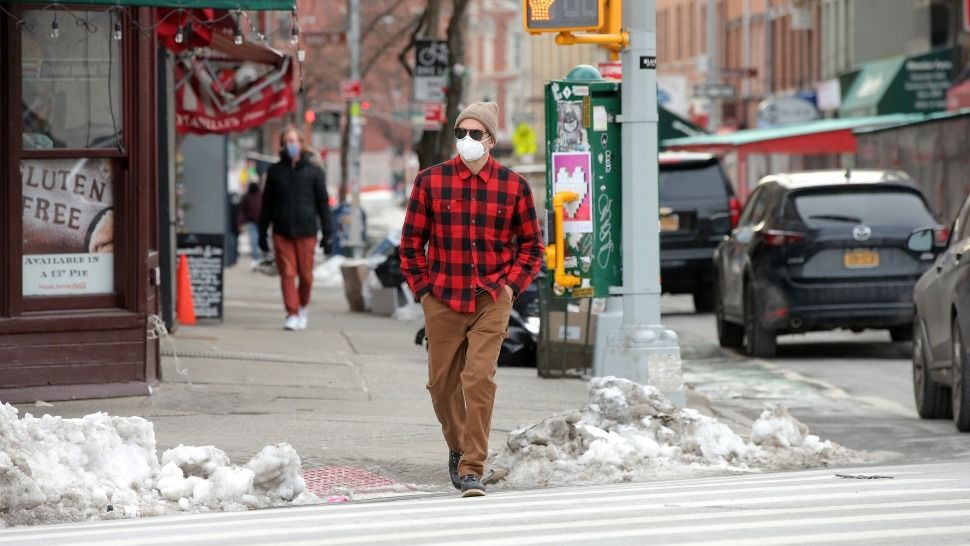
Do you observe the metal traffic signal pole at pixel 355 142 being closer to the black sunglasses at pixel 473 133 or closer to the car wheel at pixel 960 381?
the car wheel at pixel 960 381

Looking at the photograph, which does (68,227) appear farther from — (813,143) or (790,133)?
(790,133)

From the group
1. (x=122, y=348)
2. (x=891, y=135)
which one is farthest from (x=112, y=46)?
(x=891, y=135)

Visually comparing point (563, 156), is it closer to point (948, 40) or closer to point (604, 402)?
point (604, 402)

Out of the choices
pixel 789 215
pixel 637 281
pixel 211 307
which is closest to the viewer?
pixel 637 281

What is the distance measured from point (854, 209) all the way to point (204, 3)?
7.95 m

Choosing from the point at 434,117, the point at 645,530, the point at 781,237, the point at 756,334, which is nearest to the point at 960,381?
the point at 645,530

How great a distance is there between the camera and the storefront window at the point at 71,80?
12.1 metres

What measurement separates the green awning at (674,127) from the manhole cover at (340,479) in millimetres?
37902

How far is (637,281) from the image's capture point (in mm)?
11617

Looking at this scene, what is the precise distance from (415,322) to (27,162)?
9958 millimetres

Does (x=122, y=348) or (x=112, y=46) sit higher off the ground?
(x=112, y=46)

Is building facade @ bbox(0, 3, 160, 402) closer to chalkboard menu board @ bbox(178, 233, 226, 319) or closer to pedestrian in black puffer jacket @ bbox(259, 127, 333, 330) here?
pedestrian in black puffer jacket @ bbox(259, 127, 333, 330)

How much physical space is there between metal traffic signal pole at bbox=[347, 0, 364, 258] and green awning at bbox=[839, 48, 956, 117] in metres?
11.6

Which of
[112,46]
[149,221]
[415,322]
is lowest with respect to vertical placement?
[415,322]
